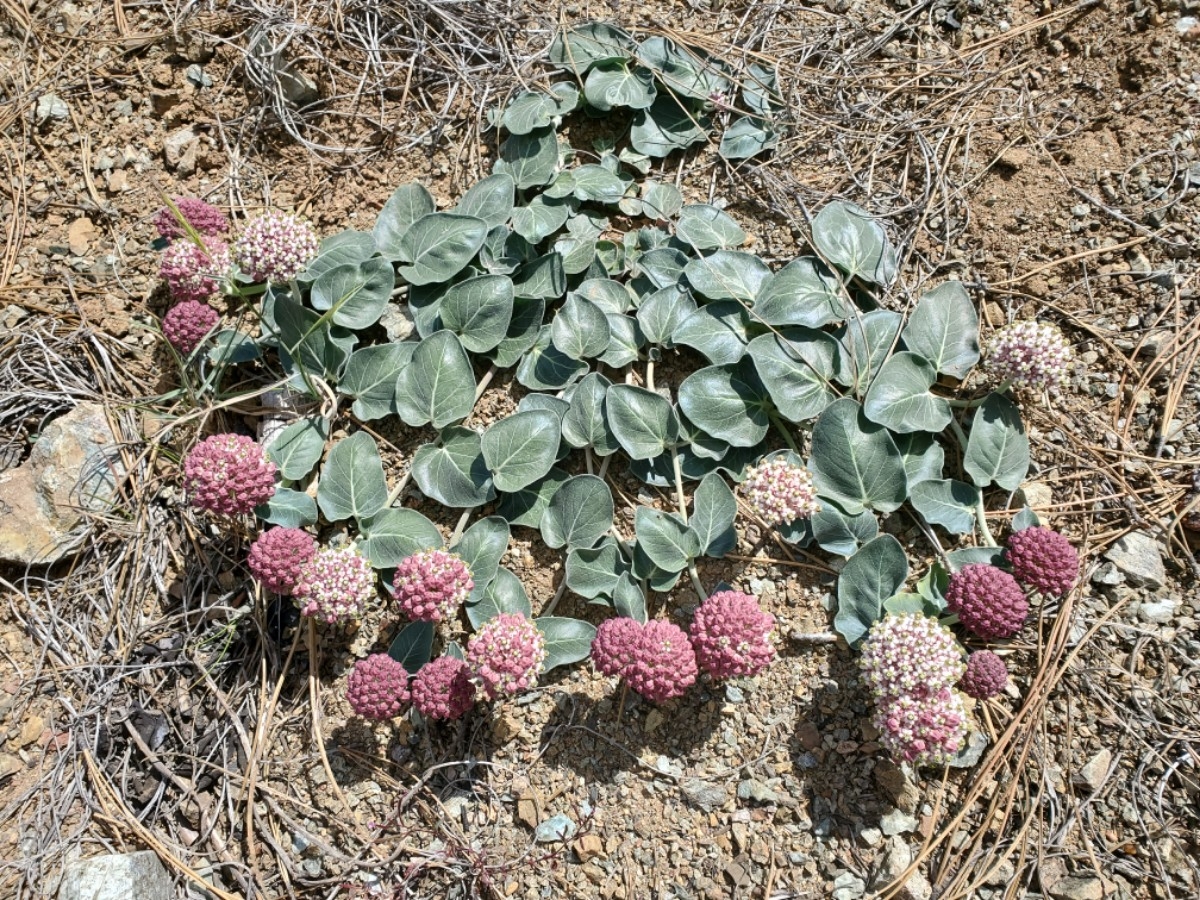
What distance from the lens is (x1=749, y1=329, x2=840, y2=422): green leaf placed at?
2779mm

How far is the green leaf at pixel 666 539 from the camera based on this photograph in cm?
266

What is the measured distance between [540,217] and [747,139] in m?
0.94

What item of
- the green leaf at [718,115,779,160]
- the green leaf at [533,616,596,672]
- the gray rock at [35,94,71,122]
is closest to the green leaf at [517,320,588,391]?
the green leaf at [533,616,596,672]

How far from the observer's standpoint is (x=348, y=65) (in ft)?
11.5

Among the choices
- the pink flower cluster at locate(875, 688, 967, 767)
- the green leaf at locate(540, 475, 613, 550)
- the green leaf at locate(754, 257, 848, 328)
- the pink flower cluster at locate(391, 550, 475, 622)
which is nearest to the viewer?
the pink flower cluster at locate(875, 688, 967, 767)

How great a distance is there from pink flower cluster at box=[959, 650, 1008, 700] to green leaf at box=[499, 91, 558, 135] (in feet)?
8.34

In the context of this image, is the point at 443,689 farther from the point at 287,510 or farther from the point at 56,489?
the point at 56,489

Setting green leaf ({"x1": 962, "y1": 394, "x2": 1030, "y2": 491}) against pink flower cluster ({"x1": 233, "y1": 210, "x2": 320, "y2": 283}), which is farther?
pink flower cluster ({"x1": 233, "y1": 210, "x2": 320, "y2": 283})

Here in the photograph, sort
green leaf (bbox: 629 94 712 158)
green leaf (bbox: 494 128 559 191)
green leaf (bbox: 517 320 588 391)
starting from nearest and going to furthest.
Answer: green leaf (bbox: 517 320 588 391), green leaf (bbox: 494 128 559 191), green leaf (bbox: 629 94 712 158)

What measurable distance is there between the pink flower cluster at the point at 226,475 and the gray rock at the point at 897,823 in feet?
7.52

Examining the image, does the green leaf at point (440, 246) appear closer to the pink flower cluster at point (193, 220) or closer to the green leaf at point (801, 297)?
the pink flower cluster at point (193, 220)

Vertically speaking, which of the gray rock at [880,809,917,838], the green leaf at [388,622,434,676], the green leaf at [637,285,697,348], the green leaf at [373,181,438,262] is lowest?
the gray rock at [880,809,917,838]

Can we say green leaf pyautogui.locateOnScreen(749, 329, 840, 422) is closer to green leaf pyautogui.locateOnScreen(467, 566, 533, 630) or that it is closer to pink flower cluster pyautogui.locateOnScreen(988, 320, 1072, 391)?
pink flower cluster pyautogui.locateOnScreen(988, 320, 1072, 391)

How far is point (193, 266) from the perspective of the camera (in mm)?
3039
